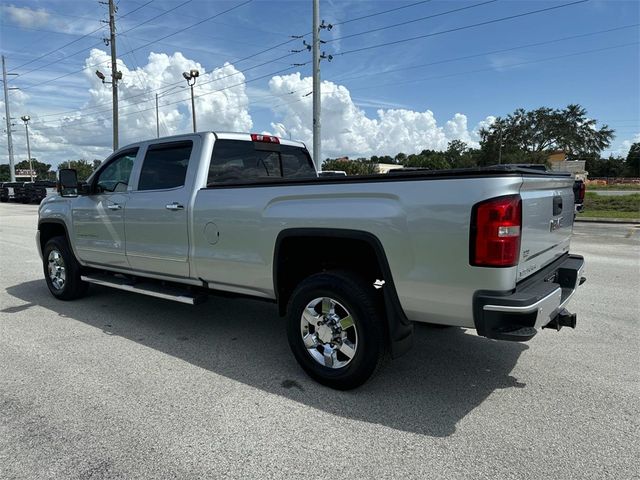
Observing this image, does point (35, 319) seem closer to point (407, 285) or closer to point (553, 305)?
point (407, 285)

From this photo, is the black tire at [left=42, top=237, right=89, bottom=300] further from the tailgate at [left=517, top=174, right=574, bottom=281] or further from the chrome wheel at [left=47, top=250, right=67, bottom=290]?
the tailgate at [left=517, top=174, right=574, bottom=281]

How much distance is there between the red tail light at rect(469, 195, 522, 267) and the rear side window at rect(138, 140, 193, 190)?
9.70 feet

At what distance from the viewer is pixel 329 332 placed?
142 inches

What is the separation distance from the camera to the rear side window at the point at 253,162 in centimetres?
471

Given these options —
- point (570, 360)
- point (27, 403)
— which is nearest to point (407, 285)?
point (570, 360)

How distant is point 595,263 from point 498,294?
23.1ft

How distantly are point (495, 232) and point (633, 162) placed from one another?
118 m

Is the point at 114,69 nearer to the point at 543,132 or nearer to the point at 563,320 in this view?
the point at 563,320

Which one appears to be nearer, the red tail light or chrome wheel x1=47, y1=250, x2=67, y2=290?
the red tail light

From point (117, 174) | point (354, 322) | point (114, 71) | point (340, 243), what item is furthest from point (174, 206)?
point (114, 71)

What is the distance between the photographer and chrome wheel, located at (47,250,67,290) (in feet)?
20.7

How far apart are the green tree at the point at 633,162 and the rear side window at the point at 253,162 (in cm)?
11362

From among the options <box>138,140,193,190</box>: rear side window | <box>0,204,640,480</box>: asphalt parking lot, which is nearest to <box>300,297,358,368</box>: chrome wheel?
<box>0,204,640,480</box>: asphalt parking lot

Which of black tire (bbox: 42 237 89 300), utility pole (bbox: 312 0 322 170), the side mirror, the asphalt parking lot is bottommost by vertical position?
the asphalt parking lot
